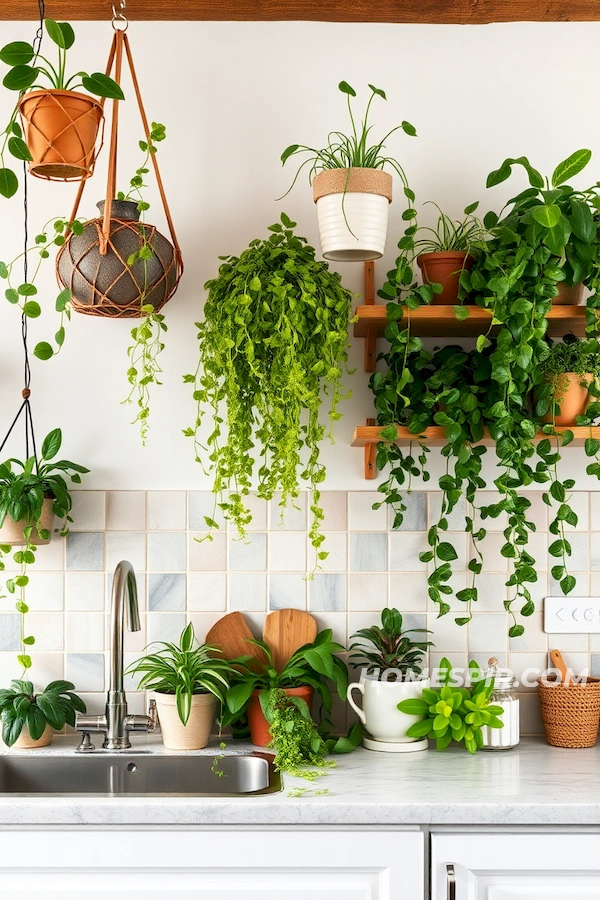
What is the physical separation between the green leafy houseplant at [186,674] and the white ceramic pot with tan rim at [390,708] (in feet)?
0.99

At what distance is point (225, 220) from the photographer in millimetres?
2119

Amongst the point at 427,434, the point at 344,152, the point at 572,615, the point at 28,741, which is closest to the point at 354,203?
the point at 344,152

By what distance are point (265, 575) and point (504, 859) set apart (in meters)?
0.84

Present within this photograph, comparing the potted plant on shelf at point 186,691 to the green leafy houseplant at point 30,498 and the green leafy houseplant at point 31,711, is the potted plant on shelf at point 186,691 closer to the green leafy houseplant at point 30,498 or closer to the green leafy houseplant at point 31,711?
the green leafy houseplant at point 31,711

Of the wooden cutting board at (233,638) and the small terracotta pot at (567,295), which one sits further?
the wooden cutting board at (233,638)

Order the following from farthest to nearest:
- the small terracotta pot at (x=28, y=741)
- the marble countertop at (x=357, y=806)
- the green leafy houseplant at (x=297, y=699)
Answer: the small terracotta pot at (x=28, y=741) → the green leafy houseplant at (x=297, y=699) → the marble countertop at (x=357, y=806)

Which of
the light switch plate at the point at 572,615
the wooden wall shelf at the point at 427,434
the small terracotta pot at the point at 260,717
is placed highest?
the wooden wall shelf at the point at 427,434

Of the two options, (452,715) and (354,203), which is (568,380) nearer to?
(354,203)

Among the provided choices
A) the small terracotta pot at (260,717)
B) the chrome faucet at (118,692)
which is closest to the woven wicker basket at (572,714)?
the small terracotta pot at (260,717)

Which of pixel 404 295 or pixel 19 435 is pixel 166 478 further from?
pixel 404 295

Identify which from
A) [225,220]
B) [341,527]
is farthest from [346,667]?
[225,220]

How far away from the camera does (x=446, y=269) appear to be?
1934mm

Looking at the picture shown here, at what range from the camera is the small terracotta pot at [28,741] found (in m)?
1.88

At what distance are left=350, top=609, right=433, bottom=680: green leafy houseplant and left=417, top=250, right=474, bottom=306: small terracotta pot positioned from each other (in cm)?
75
